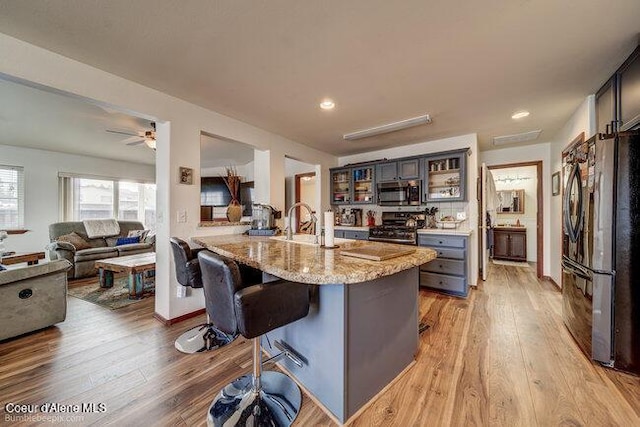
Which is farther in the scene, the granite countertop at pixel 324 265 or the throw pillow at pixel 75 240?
the throw pillow at pixel 75 240

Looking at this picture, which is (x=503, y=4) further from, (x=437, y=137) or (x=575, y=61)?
(x=437, y=137)

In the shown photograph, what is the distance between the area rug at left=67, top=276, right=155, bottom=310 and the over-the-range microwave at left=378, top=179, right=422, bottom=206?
381 cm

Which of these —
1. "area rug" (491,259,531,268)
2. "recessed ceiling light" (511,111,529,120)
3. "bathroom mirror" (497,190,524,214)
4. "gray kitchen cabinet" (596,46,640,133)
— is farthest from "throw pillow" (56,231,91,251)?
"bathroom mirror" (497,190,524,214)

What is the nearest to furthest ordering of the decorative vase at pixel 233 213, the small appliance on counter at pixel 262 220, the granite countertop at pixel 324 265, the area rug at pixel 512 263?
the granite countertop at pixel 324 265 → the small appliance on counter at pixel 262 220 → the decorative vase at pixel 233 213 → the area rug at pixel 512 263

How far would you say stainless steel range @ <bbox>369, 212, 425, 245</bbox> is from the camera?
354cm

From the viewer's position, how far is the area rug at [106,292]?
3.06 metres

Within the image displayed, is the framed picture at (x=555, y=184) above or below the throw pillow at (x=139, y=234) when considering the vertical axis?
above

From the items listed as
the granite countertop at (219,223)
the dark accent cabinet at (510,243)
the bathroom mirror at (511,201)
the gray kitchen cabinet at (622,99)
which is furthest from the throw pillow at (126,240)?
the bathroom mirror at (511,201)

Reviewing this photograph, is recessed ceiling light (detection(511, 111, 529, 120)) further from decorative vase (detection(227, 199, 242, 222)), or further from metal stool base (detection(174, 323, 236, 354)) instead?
metal stool base (detection(174, 323, 236, 354))

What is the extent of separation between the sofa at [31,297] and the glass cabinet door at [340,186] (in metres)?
3.87

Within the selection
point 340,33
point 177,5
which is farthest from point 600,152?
point 177,5

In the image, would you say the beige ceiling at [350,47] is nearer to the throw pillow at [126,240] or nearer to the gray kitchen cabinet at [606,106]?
the gray kitchen cabinet at [606,106]

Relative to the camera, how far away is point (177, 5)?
55.1 inches

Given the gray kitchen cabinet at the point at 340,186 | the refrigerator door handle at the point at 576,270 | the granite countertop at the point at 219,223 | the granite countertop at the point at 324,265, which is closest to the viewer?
the granite countertop at the point at 324,265
